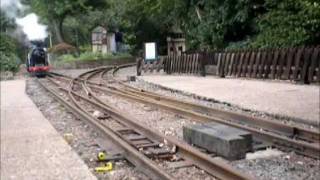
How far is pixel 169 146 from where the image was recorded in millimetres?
9648

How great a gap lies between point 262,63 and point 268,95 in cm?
623

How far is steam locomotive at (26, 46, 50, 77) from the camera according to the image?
131 feet

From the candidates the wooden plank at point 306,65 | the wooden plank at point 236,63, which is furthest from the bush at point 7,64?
the wooden plank at point 306,65

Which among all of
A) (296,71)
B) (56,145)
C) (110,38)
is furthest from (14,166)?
(110,38)

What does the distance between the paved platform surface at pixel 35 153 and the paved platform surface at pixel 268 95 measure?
15.9 feet

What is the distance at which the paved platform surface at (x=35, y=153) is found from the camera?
8078 millimetres

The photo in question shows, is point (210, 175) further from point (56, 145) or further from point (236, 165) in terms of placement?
point (56, 145)

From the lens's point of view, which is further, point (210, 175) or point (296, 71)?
point (296, 71)

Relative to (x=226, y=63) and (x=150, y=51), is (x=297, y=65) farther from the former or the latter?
(x=150, y=51)

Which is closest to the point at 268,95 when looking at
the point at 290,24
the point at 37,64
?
the point at 290,24

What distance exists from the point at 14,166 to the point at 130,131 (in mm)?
3510

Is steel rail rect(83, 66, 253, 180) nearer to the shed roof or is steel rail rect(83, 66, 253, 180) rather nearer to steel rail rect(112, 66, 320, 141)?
A: steel rail rect(112, 66, 320, 141)

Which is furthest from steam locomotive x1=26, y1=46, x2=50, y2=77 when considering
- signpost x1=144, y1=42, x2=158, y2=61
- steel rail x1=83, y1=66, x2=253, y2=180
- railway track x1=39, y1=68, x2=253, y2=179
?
steel rail x1=83, y1=66, x2=253, y2=180

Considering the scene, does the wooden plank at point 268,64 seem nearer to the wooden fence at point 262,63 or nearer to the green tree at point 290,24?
the wooden fence at point 262,63
